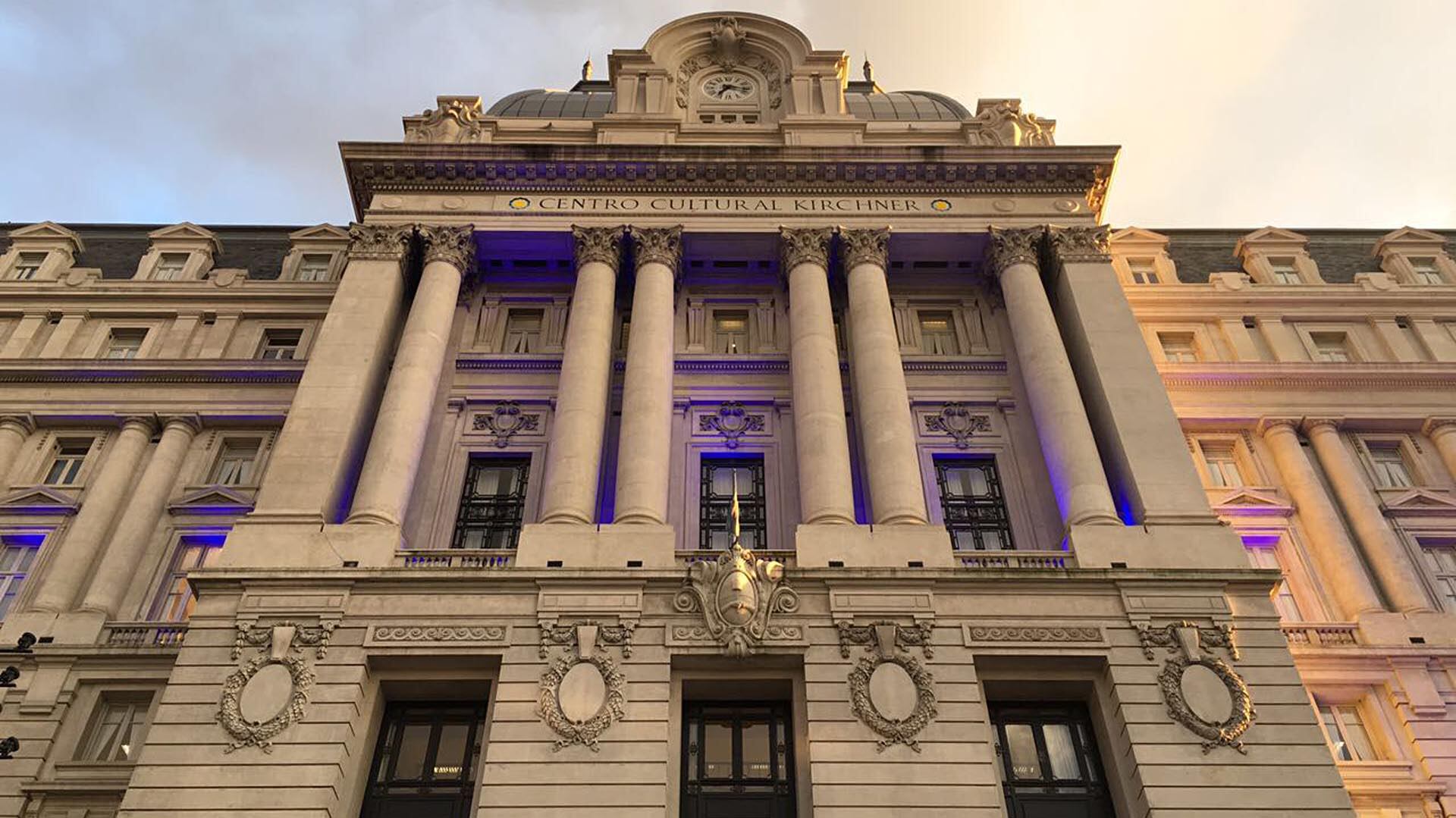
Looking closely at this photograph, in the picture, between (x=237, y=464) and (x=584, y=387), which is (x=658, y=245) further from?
(x=237, y=464)

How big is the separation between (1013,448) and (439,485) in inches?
625

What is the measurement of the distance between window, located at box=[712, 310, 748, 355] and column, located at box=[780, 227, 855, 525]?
2.34 m

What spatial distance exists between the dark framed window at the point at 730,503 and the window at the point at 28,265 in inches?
1063

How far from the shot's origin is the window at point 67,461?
108 feet

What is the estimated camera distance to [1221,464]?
33812 mm

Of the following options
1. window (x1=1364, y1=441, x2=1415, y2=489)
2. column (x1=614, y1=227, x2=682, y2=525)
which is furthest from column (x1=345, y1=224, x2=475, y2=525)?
window (x1=1364, y1=441, x2=1415, y2=489)

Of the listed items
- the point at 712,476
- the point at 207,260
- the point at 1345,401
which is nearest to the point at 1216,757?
the point at 712,476

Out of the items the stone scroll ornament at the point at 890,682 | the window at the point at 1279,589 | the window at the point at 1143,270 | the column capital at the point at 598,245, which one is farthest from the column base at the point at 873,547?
the window at the point at 1143,270

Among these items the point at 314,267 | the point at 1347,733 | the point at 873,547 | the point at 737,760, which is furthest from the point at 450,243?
the point at 1347,733

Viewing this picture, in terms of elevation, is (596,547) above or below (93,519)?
below

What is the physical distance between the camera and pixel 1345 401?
34625 mm

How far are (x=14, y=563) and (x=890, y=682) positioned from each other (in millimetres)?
24947

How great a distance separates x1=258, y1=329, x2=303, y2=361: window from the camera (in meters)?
36.9

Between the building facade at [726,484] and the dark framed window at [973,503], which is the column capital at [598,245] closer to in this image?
the building facade at [726,484]
